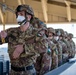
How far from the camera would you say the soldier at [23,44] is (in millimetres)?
2195

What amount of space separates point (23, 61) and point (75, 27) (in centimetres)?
663

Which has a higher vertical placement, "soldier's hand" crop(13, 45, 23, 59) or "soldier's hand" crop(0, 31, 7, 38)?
"soldier's hand" crop(0, 31, 7, 38)

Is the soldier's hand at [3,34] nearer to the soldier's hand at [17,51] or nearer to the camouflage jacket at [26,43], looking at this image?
the camouflage jacket at [26,43]

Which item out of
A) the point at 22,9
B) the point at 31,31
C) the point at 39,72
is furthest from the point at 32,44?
the point at 39,72

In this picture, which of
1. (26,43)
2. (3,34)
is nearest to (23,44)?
(26,43)

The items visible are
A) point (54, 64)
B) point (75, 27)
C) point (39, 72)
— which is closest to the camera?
point (39, 72)

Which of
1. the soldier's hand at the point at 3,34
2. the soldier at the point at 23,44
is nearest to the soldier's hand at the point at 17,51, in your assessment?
the soldier at the point at 23,44

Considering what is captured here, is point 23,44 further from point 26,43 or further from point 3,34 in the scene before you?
point 3,34

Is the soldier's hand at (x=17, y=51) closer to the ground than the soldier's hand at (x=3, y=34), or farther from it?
closer to the ground

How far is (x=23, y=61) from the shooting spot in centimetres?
221

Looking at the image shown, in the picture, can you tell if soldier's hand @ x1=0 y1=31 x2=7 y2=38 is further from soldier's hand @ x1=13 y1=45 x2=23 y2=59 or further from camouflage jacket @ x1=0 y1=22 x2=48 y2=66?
soldier's hand @ x1=13 y1=45 x2=23 y2=59

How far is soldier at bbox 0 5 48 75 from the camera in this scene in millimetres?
2195

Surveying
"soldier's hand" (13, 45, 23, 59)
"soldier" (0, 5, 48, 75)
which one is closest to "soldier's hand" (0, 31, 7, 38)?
"soldier" (0, 5, 48, 75)

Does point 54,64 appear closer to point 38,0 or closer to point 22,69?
point 22,69
